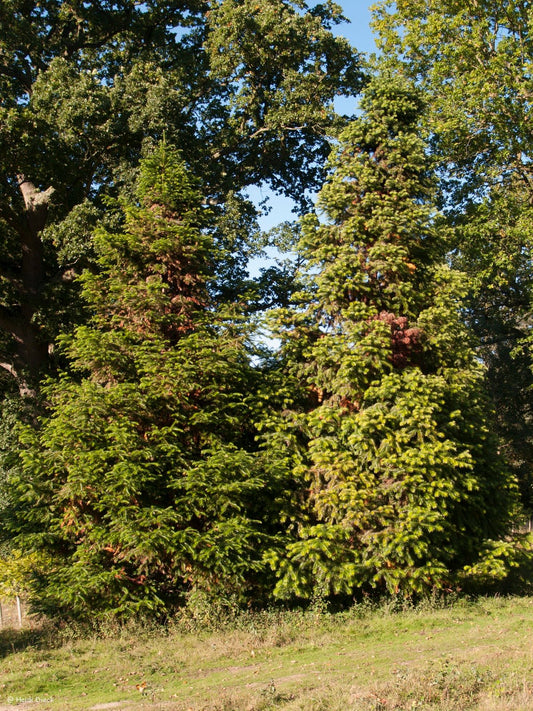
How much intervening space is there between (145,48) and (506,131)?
1207 cm

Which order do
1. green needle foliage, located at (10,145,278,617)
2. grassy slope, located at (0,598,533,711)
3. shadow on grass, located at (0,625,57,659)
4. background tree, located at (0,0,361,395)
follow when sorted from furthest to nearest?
background tree, located at (0,0,361,395), green needle foliage, located at (10,145,278,617), shadow on grass, located at (0,625,57,659), grassy slope, located at (0,598,533,711)

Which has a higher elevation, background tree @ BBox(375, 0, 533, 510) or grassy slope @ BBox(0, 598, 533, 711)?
background tree @ BBox(375, 0, 533, 510)

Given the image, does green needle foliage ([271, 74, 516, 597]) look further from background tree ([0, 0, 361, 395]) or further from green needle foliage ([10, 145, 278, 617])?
background tree ([0, 0, 361, 395])

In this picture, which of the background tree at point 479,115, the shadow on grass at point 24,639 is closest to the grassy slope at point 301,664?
the shadow on grass at point 24,639

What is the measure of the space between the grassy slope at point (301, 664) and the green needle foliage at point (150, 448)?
0.97 meters

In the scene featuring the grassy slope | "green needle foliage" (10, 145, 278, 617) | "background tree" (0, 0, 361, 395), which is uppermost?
"background tree" (0, 0, 361, 395)

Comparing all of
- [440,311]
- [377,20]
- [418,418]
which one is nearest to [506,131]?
[377,20]

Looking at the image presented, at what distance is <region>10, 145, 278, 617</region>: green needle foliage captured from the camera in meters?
11.0

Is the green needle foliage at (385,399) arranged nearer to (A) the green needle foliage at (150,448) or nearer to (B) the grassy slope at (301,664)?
(B) the grassy slope at (301,664)

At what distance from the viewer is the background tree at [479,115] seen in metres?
20.2

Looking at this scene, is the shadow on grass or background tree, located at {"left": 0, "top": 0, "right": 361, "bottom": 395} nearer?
the shadow on grass

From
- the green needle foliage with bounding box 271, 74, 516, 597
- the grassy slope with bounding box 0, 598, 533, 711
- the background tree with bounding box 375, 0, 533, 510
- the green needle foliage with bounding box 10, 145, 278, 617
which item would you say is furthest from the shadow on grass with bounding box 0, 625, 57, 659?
the background tree with bounding box 375, 0, 533, 510

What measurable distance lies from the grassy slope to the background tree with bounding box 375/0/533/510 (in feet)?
37.8

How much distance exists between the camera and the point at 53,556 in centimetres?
1262
